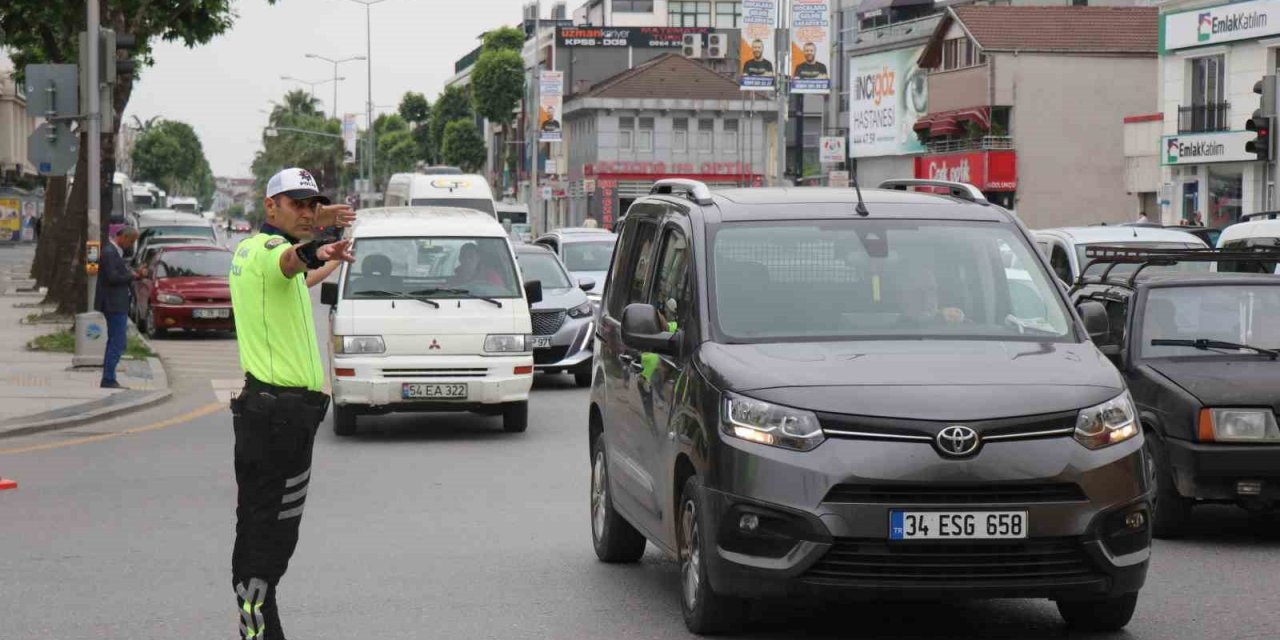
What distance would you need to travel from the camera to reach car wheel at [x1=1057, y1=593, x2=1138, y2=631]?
737 cm

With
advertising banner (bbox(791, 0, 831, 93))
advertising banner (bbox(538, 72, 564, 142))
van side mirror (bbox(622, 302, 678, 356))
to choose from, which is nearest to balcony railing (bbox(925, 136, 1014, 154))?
advertising banner (bbox(538, 72, 564, 142))

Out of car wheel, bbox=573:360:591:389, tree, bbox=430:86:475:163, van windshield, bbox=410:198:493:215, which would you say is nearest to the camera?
car wheel, bbox=573:360:591:389

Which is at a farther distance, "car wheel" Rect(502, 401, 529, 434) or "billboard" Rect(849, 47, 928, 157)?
"billboard" Rect(849, 47, 928, 157)

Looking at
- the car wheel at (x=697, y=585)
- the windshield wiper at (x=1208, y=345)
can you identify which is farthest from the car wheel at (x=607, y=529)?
the windshield wiper at (x=1208, y=345)

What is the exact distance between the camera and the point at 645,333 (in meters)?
7.96

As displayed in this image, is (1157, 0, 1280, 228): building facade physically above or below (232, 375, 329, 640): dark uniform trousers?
above

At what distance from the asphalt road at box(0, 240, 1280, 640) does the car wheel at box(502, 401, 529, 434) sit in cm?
120

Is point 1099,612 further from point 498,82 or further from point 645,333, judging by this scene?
point 498,82

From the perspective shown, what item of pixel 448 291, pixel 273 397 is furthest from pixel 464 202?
pixel 273 397

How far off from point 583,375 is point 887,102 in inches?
2126

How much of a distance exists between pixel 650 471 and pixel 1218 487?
3327mm

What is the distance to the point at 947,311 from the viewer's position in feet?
25.9

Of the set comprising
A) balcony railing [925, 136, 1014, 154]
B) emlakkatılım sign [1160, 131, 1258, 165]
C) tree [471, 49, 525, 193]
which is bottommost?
emlakkatılım sign [1160, 131, 1258, 165]

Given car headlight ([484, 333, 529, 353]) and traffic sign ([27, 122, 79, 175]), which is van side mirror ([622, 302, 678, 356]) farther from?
traffic sign ([27, 122, 79, 175])
